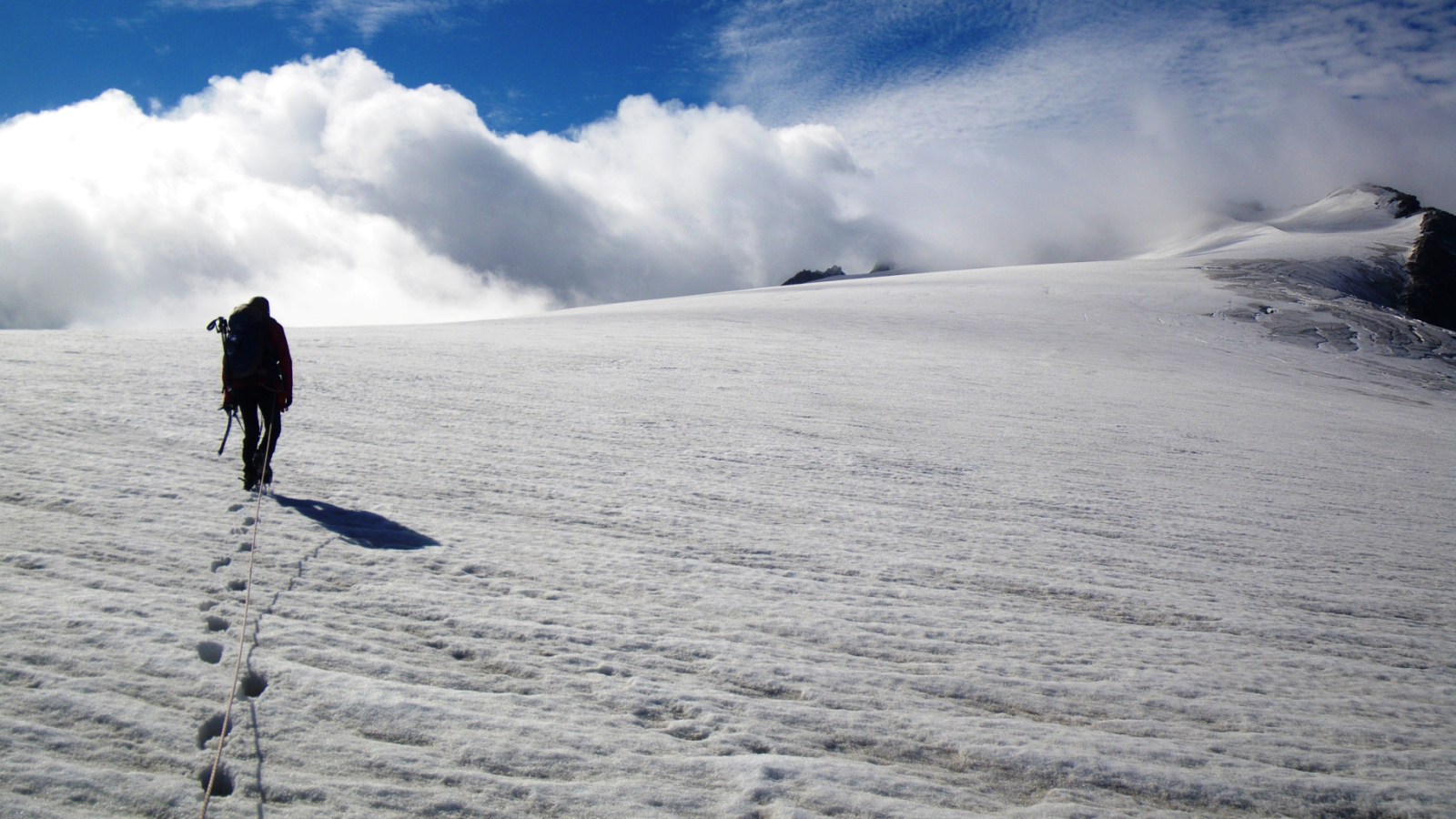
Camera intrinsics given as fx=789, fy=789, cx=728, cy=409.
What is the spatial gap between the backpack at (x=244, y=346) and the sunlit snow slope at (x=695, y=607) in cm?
101

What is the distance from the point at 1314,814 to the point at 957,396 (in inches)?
407

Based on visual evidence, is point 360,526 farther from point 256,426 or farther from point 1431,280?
point 1431,280

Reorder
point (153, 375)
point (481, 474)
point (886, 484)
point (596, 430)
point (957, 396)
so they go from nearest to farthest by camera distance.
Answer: point (481, 474) < point (886, 484) < point (596, 430) < point (153, 375) < point (957, 396)

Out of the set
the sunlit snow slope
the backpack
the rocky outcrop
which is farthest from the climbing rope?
the rocky outcrop

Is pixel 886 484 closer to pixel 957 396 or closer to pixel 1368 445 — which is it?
pixel 957 396

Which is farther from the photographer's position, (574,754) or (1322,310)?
(1322,310)

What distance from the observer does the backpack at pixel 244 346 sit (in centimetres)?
668

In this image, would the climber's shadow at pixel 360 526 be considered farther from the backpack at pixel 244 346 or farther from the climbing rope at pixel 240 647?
the backpack at pixel 244 346

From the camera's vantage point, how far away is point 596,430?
9945 mm

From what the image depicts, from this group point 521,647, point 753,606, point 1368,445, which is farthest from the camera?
point 1368,445

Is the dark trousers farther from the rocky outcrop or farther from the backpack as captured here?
the rocky outcrop

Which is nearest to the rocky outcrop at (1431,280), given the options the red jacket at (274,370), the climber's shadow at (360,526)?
the climber's shadow at (360,526)

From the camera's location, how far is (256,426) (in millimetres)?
6789

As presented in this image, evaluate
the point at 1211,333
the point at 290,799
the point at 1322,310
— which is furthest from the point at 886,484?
the point at 1322,310
